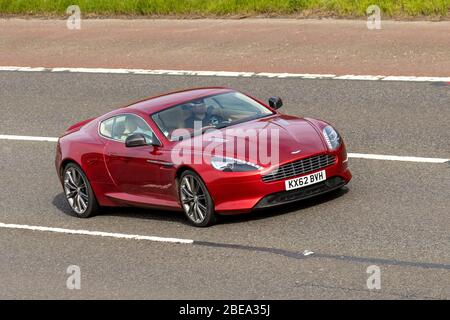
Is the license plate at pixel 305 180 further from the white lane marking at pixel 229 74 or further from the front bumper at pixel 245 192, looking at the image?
the white lane marking at pixel 229 74

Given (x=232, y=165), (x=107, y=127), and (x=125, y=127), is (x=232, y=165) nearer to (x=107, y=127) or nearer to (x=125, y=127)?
(x=125, y=127)

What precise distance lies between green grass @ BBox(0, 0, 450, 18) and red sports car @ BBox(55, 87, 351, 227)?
8984mm

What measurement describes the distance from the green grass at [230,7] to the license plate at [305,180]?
33.8 feet

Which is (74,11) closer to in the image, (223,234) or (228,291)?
(223,234)

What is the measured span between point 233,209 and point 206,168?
574mm

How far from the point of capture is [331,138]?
48.6 ft

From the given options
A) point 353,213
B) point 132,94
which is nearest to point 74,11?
point 132,94

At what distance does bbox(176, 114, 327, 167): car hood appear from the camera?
14.2 m

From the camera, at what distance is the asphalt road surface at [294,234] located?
12062 mm

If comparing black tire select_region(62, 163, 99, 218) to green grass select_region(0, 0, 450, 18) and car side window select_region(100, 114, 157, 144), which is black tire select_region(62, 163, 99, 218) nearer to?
car side window select_region(100, 114, 157, 144)

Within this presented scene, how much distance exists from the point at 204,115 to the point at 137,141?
932 mm

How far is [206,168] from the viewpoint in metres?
14.2

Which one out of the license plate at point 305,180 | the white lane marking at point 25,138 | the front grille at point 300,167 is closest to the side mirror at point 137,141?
the front grille at point 300,167
